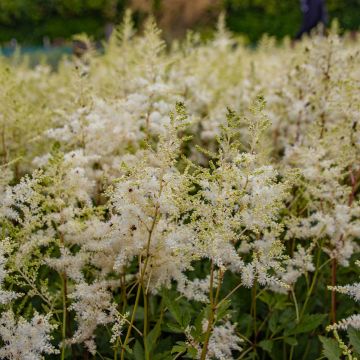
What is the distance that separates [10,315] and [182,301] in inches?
42.3

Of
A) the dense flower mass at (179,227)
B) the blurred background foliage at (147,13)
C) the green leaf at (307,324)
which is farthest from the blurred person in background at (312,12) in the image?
the green leaf at (307,324)

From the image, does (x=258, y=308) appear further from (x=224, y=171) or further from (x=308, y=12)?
(x=308, y=12)

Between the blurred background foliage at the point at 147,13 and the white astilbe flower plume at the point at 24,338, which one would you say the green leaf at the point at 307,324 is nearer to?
the white astilbe flower plume at the point at 24,338

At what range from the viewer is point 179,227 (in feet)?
8.77

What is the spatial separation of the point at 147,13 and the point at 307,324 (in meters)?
26.5

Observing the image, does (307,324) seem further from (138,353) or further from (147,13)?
(147,13)

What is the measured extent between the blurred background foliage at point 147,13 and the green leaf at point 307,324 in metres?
24.8

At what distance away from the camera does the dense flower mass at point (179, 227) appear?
2486mm

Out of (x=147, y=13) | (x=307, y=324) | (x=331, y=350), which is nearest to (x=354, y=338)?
(x=331, y=350)

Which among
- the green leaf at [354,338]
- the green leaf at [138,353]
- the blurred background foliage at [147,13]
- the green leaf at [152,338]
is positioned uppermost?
the green leaf at [354,338]

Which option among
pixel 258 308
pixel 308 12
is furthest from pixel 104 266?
pixel 308 12

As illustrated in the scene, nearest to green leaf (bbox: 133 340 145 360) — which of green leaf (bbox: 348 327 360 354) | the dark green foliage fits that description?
green leaf (bbox: 348 327 360 354)

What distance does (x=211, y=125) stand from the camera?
460cm

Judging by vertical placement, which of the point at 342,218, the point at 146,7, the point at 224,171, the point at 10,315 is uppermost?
the point at 224,171
